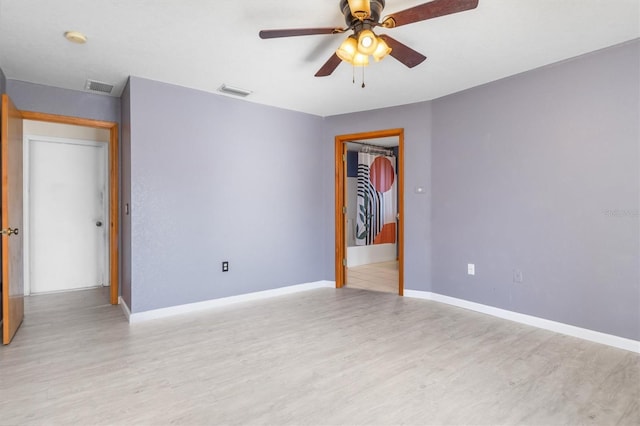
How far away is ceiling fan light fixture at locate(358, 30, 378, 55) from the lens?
195 cm

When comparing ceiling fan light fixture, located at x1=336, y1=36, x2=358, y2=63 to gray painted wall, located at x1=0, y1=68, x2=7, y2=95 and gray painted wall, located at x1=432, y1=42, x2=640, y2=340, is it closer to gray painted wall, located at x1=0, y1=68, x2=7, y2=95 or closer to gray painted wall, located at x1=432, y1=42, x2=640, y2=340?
gray painted wall, located at x1=432, y1=42, x2=640, y2=340

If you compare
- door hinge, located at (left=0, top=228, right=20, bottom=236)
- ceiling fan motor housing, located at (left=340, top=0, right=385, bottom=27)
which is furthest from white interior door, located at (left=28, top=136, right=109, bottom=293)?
ceiling fan motor housing, located at (left=340, top=0, right=385, bottom=27)

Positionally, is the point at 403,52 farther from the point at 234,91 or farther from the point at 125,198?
the point at 125,198

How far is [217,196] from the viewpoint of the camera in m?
3.81

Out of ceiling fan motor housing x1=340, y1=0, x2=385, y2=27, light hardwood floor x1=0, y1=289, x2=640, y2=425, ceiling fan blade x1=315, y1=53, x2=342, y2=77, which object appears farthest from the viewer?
ceiling fan blade x1=315, y1=53, x2=342, y2=77

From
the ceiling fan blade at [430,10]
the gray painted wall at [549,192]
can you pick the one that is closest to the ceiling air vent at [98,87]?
the ceiling fan blade at [430,10]

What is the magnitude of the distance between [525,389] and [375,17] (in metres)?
2.42

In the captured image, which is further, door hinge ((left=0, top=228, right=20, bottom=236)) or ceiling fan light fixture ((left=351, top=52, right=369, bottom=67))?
door hinge ((left=0, top=228, right=20, bottom=236))

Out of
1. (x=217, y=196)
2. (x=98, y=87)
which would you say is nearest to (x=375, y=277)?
(x=217, y=196)

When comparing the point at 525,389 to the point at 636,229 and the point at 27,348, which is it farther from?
the point at 27,348

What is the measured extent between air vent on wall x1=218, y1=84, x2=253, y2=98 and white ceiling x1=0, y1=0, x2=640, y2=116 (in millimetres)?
82

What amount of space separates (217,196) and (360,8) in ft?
8.42

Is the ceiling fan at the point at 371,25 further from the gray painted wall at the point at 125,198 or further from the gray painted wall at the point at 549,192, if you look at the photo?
the gray painted wall at the point at 125,198

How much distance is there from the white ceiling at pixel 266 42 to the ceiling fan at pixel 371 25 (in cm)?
23
